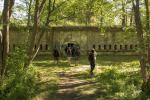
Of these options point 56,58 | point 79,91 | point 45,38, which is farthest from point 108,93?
point 45,38

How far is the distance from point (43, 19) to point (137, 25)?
12220 millimetres

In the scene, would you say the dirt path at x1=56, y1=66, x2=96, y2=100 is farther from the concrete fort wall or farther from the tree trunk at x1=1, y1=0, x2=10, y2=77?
the concrete fort wall

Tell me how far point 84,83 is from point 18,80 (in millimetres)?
4297

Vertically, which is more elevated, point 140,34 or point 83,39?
point 83,39

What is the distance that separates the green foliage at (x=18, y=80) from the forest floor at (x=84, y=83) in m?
0.57

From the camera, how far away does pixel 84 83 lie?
2381 cm

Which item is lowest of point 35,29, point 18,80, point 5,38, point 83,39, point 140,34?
point 18,80

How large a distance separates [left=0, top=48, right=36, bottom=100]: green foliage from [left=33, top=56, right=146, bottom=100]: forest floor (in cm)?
57

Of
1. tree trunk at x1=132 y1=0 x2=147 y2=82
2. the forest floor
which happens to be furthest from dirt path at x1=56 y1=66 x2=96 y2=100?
tree trunk at x1=132 y1=0 x2=147 y2=82

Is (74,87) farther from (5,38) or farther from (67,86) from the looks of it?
(5,38)

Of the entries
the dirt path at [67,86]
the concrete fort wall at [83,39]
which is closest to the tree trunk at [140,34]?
the dirt path at [67,86]

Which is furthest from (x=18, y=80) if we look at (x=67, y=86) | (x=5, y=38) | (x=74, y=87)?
(x=74, y=87)

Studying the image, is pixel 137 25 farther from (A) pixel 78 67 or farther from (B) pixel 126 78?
(A) pixel 78 67

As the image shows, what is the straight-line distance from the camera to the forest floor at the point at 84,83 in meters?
20.8
